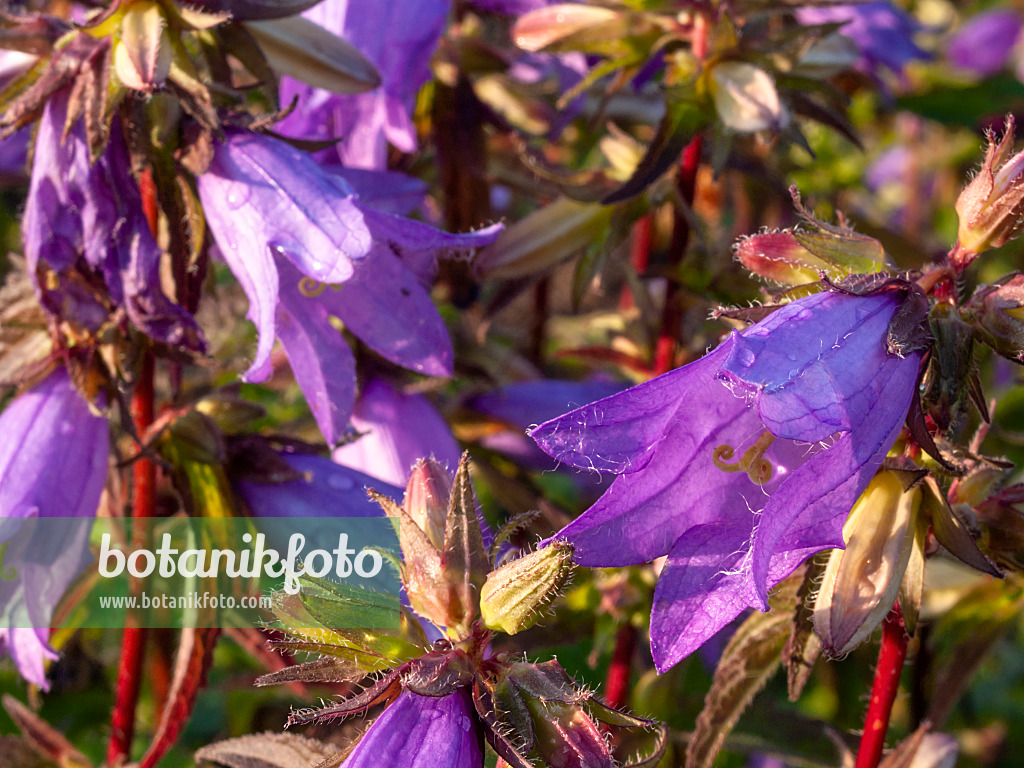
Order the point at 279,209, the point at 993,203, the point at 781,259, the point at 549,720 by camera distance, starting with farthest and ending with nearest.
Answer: the point at 279,209
the point at 781,259
the point at 993,203
the point at 549,720

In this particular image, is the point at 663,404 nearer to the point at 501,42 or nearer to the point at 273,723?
the point at 273,723

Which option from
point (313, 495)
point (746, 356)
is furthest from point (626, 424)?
point (313, 495)

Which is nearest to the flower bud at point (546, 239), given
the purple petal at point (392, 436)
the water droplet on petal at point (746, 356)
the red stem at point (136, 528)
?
the purple petal at point (392, 436)

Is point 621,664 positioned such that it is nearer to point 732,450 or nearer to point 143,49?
point 732,450

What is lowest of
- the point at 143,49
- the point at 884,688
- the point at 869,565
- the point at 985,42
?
the point at 985,42

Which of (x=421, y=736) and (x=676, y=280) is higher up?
(x=421, y=736)

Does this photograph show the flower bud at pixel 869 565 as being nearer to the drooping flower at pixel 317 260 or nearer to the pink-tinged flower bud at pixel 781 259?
the pink-tinged flower bud at pixel 781 259

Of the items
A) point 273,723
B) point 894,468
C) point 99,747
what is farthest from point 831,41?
point 99,747
